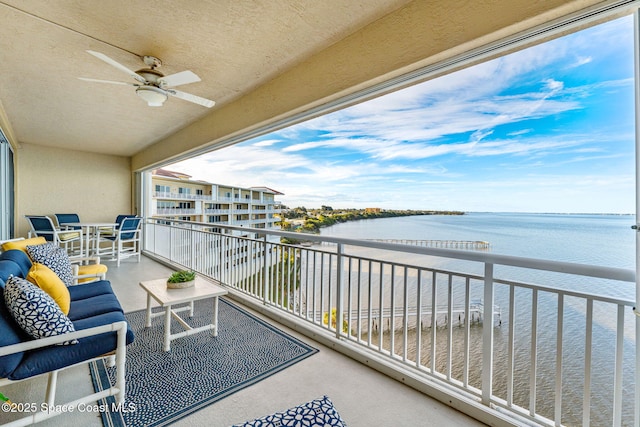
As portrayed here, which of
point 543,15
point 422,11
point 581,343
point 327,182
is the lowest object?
point 581,343

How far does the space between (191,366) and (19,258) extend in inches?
62.1

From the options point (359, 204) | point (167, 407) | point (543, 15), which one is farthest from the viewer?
point (359, 204)

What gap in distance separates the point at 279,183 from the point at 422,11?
16.7 ft

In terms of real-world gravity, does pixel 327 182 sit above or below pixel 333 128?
below

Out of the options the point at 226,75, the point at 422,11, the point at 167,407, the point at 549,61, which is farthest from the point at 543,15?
the point at 167,407

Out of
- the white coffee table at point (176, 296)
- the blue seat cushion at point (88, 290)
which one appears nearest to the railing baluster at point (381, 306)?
the white coffee table at point (176, 296)

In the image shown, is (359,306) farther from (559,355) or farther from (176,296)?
(176,296)

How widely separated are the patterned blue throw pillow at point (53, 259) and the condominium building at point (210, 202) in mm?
1951

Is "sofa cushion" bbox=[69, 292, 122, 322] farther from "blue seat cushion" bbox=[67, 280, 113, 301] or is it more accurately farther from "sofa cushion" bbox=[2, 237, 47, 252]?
"sofa cushion" bbox=[2, 237, 47, 252]

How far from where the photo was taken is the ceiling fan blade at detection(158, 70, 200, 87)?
7.18ft

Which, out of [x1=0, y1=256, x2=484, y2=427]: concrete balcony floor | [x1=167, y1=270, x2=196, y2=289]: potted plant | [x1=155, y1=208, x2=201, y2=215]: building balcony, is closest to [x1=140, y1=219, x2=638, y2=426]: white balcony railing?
[x1=0, y1=256, x2=484, y2=427]: concrete balcony floor

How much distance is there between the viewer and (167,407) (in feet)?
5.42

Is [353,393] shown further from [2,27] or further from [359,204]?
[2,27]

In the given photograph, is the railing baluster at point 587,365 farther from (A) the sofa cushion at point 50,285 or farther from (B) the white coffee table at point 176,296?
(A) the sofa cushion at point 50,285
